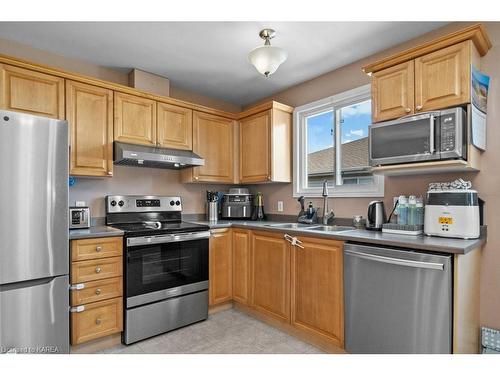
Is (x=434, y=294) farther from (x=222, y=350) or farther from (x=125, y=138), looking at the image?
(x=125, y=138)

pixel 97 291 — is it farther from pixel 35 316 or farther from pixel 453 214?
pixel 453 214

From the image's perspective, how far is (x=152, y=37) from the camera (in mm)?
2322

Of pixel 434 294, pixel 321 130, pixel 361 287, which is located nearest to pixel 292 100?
pixel 321 130

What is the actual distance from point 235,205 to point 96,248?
1596 millimetres

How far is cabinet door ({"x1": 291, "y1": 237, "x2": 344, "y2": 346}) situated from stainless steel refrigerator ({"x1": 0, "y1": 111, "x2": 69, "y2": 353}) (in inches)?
65.8

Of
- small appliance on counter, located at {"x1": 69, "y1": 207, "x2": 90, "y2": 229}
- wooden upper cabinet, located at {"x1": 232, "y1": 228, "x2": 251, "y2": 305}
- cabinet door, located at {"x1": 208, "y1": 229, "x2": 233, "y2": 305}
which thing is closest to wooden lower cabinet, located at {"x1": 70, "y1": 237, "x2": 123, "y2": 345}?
small appliance on counter, located at {"x1": 69, "y1": 207, "x2": 90, "y2": 229}

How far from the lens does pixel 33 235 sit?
1796mm

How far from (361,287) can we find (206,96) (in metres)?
2.80

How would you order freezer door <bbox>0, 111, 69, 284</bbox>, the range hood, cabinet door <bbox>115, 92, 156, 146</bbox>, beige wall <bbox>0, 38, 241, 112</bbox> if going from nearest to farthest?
freezer door <bbox>0, 111, 69, 284</bbox> → beige wall <bbox>0, 38, 241, 112</bbox> → the range hood → cabinet door <bbox>115, 92, 156, 146</bbox>

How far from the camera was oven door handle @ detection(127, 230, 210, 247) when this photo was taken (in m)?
2.31

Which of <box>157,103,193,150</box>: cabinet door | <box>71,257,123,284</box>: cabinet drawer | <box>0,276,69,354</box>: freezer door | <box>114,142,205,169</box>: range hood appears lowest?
<box>0,276,69,354</box>: freezer door

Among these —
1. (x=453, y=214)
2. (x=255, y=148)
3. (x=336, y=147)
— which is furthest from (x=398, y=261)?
(x=255, y=148)

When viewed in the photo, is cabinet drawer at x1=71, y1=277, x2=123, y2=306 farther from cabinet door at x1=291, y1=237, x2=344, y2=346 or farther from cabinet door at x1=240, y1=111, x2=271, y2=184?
cabinet door at x1=240, y1=111, x2=271, y2=184

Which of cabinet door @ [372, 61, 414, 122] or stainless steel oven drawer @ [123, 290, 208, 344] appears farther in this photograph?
stainless steel oven drawer @ [123, 290, 208, 344]
